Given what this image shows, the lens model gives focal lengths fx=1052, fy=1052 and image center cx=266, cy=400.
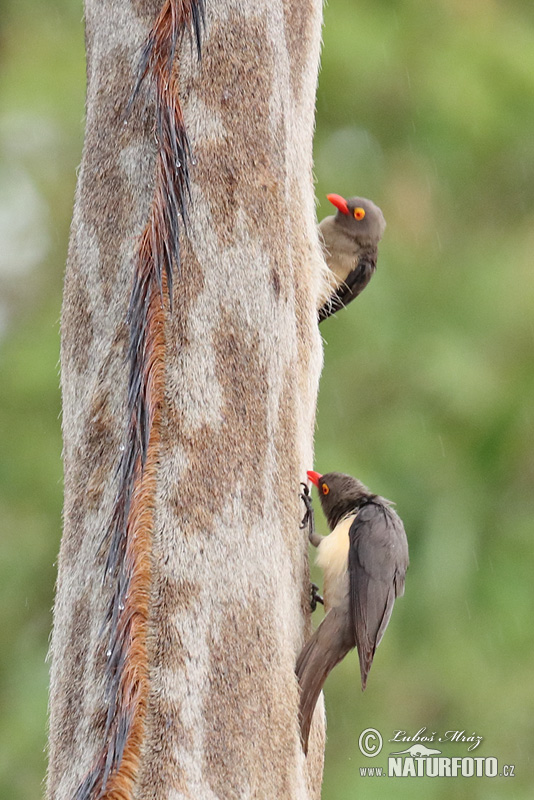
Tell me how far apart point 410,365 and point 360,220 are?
2675mm

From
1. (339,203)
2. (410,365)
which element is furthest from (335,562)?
(410,365)

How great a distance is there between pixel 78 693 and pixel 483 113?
459 centimetres

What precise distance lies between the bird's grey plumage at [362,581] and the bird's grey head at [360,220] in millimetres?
760

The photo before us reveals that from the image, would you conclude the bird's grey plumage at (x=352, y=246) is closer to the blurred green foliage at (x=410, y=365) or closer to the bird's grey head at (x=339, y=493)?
the bird's grey head at (x=339, y=493)

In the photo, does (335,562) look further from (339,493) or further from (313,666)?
(313,666)

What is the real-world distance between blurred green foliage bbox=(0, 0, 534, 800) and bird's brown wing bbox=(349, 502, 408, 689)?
267cm

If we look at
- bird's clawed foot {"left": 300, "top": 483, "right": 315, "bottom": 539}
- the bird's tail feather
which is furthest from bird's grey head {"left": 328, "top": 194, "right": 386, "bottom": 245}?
the bird's tail feather

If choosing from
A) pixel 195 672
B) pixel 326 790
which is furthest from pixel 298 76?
pixel 326 790

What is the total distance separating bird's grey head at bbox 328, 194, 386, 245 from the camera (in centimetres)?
260

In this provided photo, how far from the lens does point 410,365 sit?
206 inches

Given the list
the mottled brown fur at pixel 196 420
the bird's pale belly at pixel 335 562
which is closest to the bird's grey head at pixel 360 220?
the mottled brown fur at pixel 196 420

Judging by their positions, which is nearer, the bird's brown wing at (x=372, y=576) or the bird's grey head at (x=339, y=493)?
the bird's brown wing at (x=372, y=576)

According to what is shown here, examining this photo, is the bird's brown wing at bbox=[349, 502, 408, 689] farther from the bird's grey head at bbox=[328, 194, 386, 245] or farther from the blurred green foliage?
the blurred green foliage

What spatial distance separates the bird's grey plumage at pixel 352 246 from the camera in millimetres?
2607
